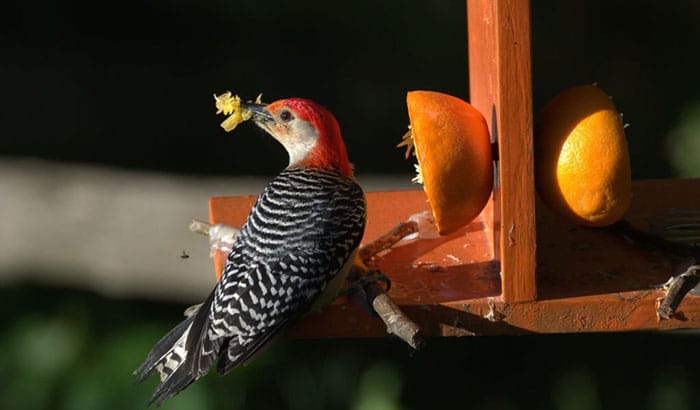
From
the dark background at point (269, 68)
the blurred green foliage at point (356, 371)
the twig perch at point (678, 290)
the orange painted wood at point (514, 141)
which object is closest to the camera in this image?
the orange painted wood at point (514, 141)

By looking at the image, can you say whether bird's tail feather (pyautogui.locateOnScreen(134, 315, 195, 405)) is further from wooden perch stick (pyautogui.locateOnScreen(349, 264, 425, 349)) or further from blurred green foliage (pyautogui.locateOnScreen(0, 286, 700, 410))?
blurred green foliage (pyautogui.locateOnScreen(0, 286, 700, 410))

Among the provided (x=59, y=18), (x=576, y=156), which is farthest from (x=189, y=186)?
(x=576, y=156)

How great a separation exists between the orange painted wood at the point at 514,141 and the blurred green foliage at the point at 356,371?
2035mm

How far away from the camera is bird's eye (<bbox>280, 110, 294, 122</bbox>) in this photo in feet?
11.7

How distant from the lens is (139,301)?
5.53 metres

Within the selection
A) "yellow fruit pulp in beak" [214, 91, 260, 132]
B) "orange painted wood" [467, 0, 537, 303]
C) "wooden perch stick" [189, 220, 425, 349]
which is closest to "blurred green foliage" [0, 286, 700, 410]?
"wooden perch stick" [189, 220, 425, 349]

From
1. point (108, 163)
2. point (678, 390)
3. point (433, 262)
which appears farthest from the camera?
point (108, 163)

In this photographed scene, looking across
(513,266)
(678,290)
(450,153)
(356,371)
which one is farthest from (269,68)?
(678,290)

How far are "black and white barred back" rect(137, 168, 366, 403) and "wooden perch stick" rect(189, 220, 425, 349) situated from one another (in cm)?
13

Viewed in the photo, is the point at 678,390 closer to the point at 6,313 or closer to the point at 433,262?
the point at 433,262

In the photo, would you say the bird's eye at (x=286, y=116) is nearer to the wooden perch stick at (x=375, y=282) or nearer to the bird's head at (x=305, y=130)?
the bird's head at (x=305, y=130)

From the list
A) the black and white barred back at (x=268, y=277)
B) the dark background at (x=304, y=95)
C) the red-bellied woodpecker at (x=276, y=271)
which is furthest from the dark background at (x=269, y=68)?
the black and white barred back at (x=268, y=277)

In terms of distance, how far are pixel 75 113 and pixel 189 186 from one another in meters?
0.65

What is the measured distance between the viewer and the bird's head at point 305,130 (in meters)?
3.55
